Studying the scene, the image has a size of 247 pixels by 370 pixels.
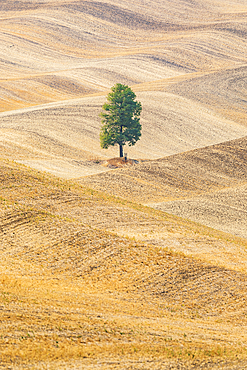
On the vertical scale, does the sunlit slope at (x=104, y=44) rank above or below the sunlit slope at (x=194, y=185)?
above

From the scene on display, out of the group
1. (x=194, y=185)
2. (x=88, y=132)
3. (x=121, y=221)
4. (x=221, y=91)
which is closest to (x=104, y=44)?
(x=221, y=91)

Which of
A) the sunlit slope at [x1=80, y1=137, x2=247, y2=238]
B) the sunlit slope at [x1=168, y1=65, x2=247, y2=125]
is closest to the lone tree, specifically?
the sunlit slope at [x1=80, y1=137, x2=247, y2=238]

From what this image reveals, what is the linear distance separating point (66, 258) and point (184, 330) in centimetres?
843

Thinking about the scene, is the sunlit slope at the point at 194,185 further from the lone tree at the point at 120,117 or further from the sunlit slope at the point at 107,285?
the lone tree at the point at 120,117

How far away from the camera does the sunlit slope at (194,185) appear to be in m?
40.3

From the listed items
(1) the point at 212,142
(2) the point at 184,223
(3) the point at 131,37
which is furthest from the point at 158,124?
(3) the point at 131,37

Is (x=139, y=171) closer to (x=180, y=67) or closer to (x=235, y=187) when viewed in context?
(x=235, y=187)

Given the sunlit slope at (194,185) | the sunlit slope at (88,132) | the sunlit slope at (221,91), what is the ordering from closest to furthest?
the sunlit slope at (194,185), the sunlit slope at (88,132), the sunlit slope at (221,91)

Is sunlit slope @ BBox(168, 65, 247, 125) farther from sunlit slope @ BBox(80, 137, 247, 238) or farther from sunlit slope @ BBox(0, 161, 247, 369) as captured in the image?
sunlit slope @ BBox(0, 161, 247, 369)

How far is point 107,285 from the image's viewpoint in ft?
75.2

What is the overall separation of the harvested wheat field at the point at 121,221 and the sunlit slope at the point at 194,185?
0.65 ft

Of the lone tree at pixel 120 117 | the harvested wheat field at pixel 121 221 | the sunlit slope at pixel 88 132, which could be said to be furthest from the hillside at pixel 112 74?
the lone tree at pixel 120 117

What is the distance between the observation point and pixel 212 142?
68000 millimetres

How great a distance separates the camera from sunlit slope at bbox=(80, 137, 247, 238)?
4032 cm
